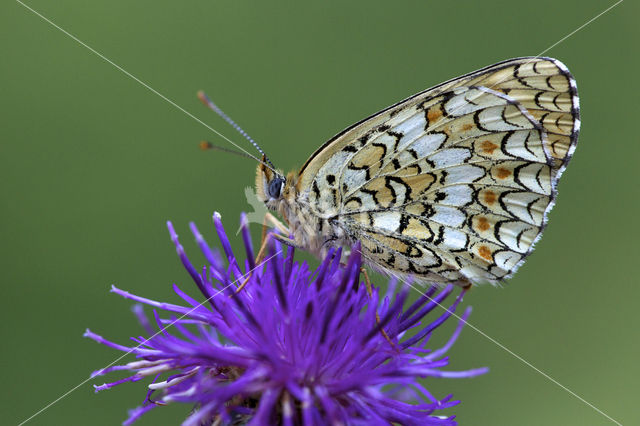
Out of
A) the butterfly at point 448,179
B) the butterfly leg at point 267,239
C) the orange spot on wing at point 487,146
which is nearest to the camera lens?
the butterfly leg at point 267,239

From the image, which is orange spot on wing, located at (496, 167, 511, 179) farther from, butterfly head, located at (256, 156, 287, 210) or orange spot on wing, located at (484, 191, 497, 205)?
butterfly head, located at (256, 156, 287, 210)

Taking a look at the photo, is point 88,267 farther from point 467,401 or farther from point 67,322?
point 467,401

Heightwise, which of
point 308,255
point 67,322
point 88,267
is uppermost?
point 308,255

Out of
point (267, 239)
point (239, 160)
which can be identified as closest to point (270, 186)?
point (267, 239)

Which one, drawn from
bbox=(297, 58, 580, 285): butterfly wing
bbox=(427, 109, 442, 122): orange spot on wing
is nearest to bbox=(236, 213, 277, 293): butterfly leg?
bbox=(297, 58, 580, 285): butterfly wing

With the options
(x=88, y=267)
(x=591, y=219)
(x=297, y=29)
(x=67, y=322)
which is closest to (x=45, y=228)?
(x=88, y=267)

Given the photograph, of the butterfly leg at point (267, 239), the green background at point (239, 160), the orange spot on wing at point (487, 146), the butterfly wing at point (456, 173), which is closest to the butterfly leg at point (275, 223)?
the butterfly leg at point (267, 239)

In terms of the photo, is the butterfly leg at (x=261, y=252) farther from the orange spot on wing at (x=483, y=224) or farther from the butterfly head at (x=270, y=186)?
the orange spot on wing at (x=483, y=224)

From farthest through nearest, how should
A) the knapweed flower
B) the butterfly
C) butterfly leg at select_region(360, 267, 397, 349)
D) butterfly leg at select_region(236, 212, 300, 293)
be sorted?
the butterfly, butterfly leg at select_region(236, 212, 300, 293), butterfly leg at select_region(360, 267, 397, 349), the knapweed flower
